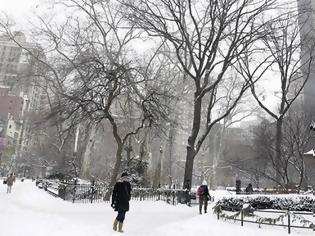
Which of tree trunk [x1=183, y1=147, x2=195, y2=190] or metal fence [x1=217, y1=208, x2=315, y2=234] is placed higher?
tree trunk [x1=183, y1=147, x2=195, y2=190]

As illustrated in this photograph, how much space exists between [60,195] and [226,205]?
11489 mm

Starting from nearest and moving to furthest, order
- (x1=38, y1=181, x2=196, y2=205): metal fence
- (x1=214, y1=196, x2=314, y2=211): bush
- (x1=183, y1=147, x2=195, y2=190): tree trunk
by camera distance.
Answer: (x1=214, y1=196, x2=314, y2=211): bush < (x1=38, y1=181, x2=196, y2=205): metal fence < (x1=183, y1=147, x2=195, y2=190): tree trunk

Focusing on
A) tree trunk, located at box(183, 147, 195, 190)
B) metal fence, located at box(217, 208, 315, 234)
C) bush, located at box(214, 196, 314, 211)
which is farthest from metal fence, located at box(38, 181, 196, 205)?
metal fence, located at box(217, 208, 315, 234)

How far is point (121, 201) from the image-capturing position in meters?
11.0

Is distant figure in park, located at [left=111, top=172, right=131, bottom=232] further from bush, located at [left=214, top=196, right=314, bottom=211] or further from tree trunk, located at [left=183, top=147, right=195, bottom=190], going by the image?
tree trunk, located at [left=183, top=147, right=195, bottom=190]

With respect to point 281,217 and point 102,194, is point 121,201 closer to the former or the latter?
point 281,217

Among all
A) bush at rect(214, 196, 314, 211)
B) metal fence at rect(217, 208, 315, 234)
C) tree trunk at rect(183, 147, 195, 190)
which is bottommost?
metal fence at rect(217, 208, 315, 234)

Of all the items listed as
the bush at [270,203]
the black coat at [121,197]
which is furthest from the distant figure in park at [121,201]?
the bush at [270,203]

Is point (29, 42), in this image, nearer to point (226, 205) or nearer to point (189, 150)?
point (189, 150)

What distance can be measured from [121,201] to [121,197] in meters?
0.11

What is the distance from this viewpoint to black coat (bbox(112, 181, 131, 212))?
1100 cm

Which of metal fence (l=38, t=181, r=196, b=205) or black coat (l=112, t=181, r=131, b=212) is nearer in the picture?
black coat (l=112, t=181, r=131, b=212)

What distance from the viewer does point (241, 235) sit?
1109cm

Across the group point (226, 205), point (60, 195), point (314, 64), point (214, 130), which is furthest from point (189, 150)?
point (214, 130)
